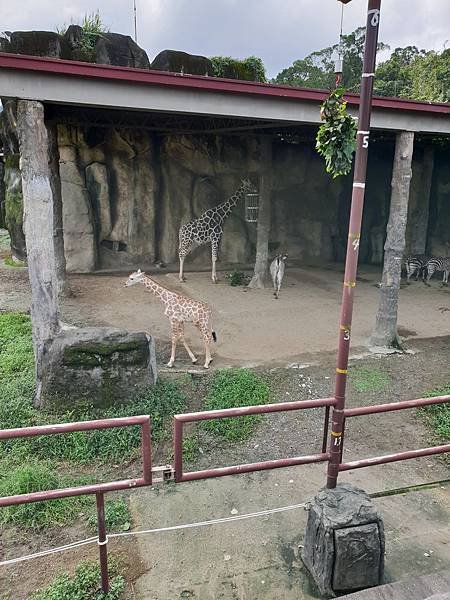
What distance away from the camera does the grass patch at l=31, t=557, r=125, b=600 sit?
2861 millimetres

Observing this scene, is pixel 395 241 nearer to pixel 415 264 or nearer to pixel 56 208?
pixel 415 264

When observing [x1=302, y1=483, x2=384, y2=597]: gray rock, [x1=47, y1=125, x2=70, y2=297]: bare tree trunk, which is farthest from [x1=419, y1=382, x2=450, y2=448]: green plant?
[x1=47, y1=125, x2=70, y2=297]: bare tree trunk

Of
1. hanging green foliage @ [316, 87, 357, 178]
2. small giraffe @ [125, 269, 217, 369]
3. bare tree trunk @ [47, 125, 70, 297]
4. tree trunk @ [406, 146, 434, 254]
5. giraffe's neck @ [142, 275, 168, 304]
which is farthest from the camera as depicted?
tree trunk @ [406, 146, 434, 254]

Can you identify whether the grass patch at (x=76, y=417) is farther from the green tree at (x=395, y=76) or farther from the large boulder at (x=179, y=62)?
the green tree at (x=395, y=76)

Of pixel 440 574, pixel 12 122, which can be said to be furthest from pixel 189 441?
pixel 12 122

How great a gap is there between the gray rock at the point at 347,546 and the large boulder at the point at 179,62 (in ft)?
36.5

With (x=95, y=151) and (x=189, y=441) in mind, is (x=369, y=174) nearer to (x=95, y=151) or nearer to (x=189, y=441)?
(x=95, y=151)

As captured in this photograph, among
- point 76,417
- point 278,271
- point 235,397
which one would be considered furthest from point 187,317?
point 278,271

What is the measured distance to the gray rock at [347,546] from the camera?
9.30 ft

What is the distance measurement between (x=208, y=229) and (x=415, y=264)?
5.17m

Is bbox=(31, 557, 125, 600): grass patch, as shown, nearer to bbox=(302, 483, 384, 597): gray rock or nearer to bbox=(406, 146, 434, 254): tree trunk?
bbox=(302, 483, 384, 597): gray rock

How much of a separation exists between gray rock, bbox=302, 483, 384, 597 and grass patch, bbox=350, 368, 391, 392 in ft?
10.5

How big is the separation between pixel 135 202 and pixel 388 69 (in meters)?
19.7

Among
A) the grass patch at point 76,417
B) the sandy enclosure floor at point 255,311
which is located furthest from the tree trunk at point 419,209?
→ the grass patch at point 76,417
